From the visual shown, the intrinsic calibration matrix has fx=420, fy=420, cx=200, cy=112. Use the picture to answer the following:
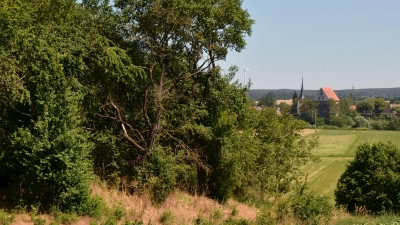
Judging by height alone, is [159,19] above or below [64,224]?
above

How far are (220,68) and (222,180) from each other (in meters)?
4.92

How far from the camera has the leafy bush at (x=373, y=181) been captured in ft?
69.1

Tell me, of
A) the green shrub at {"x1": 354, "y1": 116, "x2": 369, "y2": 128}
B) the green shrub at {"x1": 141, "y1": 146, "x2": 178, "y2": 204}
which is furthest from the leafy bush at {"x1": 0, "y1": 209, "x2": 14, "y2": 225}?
the green shrub at {"x1": 354, "y1": 116, "x2": 369, "y2": 128}

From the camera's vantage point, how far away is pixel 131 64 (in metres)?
15.7

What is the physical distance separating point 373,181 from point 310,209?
27.2 ft

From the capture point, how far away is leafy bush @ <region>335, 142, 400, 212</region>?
21062mm

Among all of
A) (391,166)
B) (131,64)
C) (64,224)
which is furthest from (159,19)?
(391,166)

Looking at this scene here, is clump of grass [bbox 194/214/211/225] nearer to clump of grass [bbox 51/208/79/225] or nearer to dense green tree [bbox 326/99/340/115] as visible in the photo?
clump of grass [bbox 51/208/79/225]

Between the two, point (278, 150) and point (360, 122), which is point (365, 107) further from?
point (278, 150)

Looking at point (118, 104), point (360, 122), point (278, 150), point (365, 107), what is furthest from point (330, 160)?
point (365, 107)

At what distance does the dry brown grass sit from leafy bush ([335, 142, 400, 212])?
7.61m

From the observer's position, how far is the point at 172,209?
1518 centimetres

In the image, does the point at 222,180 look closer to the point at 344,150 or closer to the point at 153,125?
the point at 153,125

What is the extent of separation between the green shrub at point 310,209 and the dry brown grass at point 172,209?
164 centimetres
